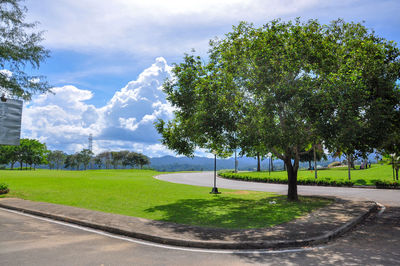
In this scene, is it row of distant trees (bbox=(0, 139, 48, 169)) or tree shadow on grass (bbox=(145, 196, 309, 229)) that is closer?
tree shadow on grass (bbox=(145, 196, 309, 229))

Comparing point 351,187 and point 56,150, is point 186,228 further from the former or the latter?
point 56,150

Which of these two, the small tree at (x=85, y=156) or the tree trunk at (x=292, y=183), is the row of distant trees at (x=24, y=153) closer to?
the small tree at (x=85, y=156)

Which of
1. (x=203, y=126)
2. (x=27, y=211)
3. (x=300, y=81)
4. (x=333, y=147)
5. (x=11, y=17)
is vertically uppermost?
(x=11, y=17)

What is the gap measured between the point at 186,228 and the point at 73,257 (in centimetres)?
343

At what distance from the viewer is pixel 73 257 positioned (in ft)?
19.9

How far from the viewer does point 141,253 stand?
21.3ft

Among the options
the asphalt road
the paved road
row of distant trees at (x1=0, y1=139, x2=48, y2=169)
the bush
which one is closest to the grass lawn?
the bush

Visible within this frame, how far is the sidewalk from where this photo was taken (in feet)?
23.4

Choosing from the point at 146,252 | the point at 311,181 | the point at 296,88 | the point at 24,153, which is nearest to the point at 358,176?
the point at 311,181

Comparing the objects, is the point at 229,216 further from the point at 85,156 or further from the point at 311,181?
the point at 85,156

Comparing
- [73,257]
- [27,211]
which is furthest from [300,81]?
[27,211]

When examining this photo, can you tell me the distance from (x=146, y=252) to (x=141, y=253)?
133mm

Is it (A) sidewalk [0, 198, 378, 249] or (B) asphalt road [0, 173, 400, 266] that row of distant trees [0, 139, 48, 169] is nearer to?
(A) sidewalk [0, 198, 378, 249]

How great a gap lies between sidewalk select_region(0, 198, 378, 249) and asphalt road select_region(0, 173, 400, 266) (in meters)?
0.34
